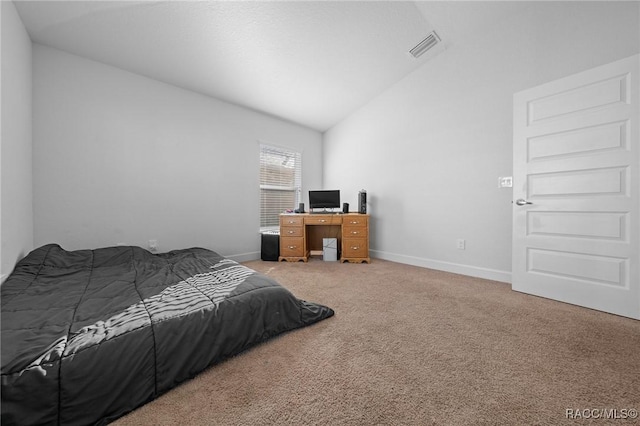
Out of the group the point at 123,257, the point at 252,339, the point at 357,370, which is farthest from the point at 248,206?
the point at 357,370

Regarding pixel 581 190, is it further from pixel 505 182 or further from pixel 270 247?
pixel 270 247

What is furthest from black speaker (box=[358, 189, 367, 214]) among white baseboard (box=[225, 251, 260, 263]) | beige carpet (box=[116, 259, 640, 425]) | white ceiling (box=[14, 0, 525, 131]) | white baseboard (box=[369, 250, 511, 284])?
beige carpet (box=[116, 259, 640, 425])

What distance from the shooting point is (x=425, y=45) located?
2873 millimetres

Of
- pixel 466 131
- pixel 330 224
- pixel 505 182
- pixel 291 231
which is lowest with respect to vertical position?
pixel 291 231

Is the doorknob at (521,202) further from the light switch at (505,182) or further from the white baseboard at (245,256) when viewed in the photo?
the white baseboard at (245,256)

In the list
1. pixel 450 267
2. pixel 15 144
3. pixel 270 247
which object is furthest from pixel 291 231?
pixel 15 144

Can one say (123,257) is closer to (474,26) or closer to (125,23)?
(125,23)

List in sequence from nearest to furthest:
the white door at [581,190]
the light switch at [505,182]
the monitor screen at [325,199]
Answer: the white door at [581,190] → the light switch at [505,182] → the monitor screen at [325,199]

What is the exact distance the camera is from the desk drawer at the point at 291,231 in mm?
3734

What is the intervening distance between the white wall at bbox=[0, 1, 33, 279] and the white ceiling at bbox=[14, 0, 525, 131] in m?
0.30

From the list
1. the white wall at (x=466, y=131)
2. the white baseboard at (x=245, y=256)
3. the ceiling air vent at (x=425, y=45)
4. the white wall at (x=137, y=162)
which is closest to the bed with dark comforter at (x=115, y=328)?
the white wall at (x=137, y=162)

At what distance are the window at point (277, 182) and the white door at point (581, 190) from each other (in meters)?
3.30

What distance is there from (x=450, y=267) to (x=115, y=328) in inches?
130

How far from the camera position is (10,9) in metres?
1.87
